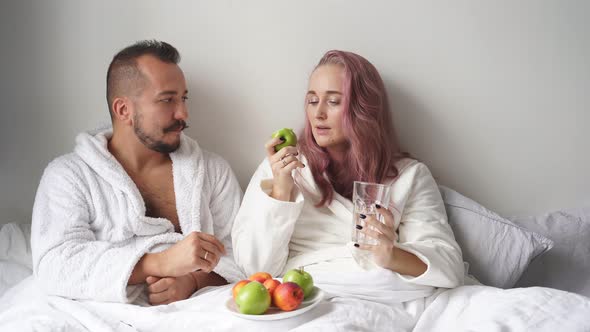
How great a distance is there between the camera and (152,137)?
6.93ft

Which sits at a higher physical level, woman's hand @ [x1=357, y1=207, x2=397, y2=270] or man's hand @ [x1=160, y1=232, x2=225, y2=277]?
woman's hand @ [x1=357, y1=207, x2=397, y2=270]

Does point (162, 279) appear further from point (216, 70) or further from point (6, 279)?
point (216, 70)

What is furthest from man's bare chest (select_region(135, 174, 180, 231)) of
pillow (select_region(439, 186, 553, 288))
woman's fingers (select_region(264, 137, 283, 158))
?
pillow (select_region(439, 186, 553, 288))

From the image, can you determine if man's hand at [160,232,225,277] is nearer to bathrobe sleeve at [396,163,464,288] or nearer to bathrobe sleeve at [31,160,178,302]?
bathrobe sleeve at [31,160,178,302]

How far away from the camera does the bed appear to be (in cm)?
169

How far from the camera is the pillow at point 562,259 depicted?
246 centimetres

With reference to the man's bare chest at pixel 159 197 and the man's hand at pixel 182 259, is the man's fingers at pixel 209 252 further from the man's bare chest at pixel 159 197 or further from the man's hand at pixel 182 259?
the man's bare chest at pixel 159 197

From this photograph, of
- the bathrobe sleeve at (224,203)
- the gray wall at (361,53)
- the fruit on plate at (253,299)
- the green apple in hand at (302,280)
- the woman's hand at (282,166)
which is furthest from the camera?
the gray wall at (361,53)

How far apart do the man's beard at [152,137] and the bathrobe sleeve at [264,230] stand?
360 millimetres

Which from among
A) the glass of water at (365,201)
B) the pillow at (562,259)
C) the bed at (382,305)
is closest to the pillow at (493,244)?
the bed at (382,305)

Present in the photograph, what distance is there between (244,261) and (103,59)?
3.40ft

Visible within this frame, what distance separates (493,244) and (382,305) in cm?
70

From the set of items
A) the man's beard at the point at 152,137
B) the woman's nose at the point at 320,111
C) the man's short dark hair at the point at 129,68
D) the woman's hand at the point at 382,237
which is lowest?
the woman's hand at the point at 382,237

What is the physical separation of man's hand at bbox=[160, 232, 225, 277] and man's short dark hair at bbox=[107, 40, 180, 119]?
1.97ft
